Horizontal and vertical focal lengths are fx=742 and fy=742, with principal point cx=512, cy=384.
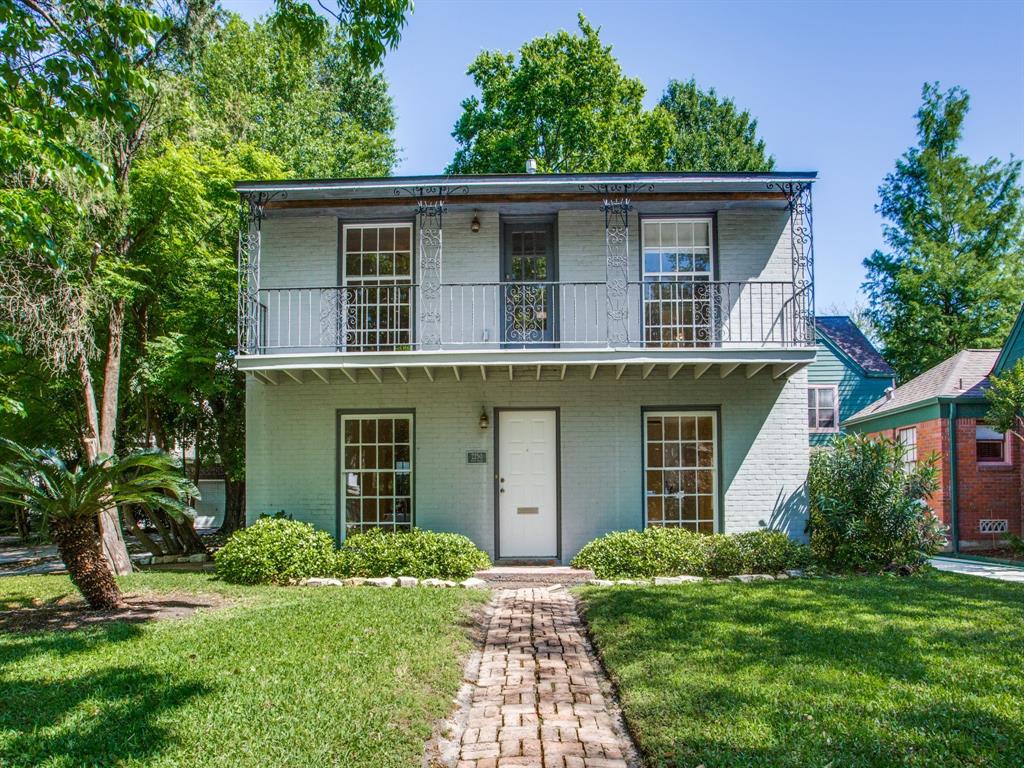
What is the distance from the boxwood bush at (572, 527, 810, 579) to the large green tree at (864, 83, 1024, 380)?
16862mm

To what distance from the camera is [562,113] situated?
930 inches

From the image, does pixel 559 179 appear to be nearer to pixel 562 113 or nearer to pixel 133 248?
pixel 133 248

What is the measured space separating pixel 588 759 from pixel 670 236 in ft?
29.2

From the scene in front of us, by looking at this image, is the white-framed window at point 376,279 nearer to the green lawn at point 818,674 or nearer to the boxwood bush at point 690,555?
the boxwood bush at point 690,555

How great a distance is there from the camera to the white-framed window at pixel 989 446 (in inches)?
598

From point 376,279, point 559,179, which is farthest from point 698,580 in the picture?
point 376,279

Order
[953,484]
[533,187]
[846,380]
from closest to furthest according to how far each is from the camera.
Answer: [533,187] < [953,484] < [846,380]

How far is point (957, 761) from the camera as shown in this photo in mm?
3670

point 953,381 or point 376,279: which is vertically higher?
point 376,279

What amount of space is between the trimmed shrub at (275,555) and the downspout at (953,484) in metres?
12.1

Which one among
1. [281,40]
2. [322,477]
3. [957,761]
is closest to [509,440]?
[322,477]

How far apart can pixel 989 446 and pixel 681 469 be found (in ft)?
27.4

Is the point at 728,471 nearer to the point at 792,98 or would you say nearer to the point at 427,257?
the point at 427,257

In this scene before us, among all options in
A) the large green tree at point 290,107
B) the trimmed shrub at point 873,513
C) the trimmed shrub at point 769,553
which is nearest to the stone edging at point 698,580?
the trimmed shrub at point 769,553
